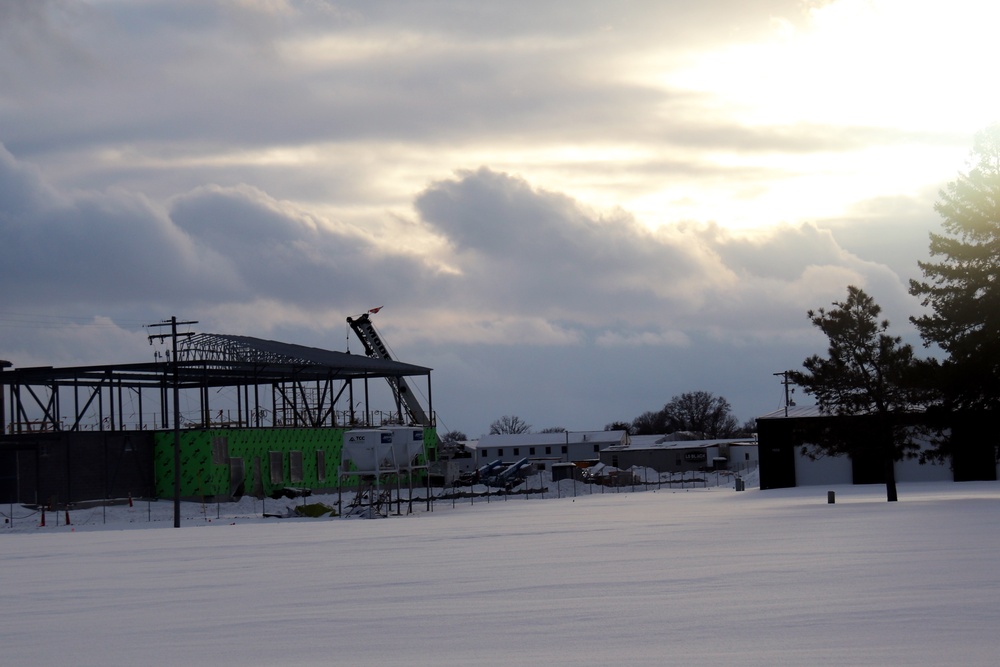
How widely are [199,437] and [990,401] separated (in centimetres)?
3907

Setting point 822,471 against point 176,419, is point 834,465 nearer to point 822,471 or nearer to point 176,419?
point 822,471

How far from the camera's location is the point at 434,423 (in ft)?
268

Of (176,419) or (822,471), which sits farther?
(822,471)

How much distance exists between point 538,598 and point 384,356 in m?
74.7

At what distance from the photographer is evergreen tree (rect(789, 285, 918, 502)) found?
139 ft

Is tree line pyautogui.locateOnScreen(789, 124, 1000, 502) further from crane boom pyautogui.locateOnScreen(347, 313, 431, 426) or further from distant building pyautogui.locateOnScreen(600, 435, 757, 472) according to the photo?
distant building pyautogui.locateOnScreen(600, 435, 757, 472)

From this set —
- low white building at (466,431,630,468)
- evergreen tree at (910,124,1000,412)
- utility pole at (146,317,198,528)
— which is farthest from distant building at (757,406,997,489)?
low white building at (466,431,630,468)

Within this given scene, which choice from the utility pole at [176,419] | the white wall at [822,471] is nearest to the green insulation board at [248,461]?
the utility pole at [176,419]

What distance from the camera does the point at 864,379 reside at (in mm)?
42781

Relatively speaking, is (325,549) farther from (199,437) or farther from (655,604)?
(199,437)

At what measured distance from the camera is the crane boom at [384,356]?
8456cm

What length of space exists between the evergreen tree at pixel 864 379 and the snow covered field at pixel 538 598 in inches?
446

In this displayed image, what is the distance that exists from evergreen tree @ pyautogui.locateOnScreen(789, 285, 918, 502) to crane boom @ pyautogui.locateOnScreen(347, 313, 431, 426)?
43690 millimetres

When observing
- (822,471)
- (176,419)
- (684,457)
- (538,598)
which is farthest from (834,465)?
(684,457)
